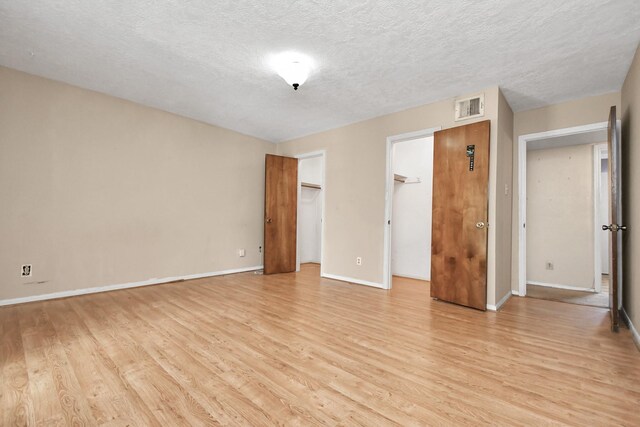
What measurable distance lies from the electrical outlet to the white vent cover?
5219 millimetres

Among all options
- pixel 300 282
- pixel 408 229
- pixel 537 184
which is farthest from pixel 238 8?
pixel 537 184

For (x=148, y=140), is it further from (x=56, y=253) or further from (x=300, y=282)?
(x=300, y=282)

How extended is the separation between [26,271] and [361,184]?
427 cm

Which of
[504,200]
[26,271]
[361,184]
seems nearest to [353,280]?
[361,184]

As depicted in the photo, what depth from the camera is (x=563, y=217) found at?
4.62 metres

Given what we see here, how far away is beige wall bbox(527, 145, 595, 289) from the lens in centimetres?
445

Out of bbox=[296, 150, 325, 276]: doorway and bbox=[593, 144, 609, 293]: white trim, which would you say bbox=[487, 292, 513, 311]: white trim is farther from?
bbox=[296, 150, 325, 276]: doorway

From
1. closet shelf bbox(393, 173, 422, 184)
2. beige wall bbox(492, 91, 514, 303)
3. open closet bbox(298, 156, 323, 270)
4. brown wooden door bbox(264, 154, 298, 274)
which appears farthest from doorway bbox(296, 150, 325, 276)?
beige wall bbox(492, 91, 514, 303)

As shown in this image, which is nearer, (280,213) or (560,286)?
(560,286)

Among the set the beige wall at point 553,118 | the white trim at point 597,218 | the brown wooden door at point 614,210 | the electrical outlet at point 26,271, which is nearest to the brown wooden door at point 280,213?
the electrical outlet at point 26,271

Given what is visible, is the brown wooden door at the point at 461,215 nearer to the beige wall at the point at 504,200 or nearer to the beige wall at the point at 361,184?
the beige wall at the point at 504,200

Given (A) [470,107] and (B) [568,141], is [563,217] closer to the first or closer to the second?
(B) [568,141]

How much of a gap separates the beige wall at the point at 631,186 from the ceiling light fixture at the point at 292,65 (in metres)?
2.88

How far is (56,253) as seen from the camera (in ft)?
11.1
